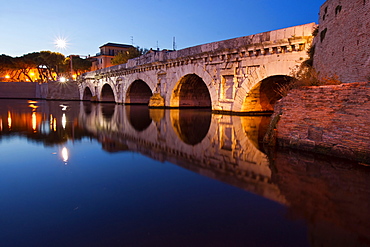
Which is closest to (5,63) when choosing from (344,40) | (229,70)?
(229,70)

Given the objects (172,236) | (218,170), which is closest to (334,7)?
(218,170)

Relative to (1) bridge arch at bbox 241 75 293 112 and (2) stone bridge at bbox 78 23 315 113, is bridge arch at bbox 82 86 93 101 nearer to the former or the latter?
(2) stone bridge at bbox 78 23 315 113

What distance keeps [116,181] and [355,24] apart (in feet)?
25.0

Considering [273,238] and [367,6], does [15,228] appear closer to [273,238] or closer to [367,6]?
[273,238]

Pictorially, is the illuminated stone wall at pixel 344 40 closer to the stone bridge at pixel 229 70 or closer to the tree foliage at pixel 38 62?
the stone bridge at pixel 229 70

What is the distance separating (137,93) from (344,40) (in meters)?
22.5

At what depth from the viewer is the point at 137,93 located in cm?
2859

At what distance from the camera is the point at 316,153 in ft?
18.9

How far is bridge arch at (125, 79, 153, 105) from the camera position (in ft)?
89.7

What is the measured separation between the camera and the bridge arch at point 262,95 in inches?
525

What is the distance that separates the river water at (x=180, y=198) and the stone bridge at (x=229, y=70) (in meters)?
6.79

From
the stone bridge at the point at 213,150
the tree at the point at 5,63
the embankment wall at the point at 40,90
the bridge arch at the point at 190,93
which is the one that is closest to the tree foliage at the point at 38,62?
the tree at the point at 5,63

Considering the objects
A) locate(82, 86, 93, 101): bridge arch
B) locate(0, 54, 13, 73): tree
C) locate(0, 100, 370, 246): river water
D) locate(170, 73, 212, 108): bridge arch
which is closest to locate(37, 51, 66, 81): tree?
locate(0, 54, 13, 73): tree

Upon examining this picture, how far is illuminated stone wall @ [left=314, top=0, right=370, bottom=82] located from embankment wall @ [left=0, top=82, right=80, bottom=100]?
40.7m
